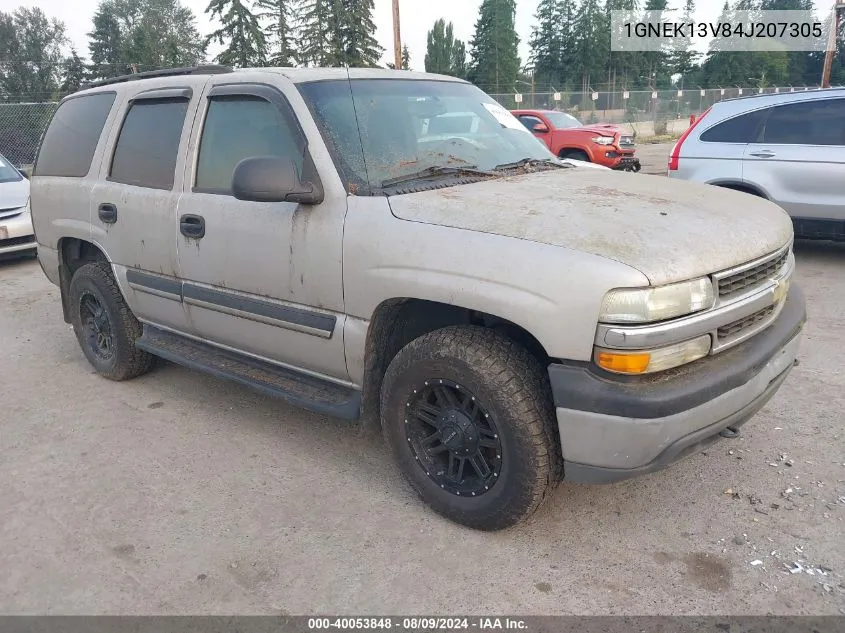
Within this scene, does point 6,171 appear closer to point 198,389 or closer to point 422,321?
point 198,389

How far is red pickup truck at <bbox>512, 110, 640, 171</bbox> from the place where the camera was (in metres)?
14.7

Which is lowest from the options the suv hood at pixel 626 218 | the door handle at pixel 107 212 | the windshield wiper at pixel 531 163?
the door handle at pixel 107 212

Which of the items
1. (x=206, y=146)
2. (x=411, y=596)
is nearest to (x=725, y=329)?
(x=411, y=596)

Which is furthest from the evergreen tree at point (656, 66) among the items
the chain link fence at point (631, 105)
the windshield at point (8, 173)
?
the windshield at point (8, 173)

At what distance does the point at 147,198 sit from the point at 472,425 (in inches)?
97.9

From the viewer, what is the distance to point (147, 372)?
4.99 m

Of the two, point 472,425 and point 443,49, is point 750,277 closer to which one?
point 472,425

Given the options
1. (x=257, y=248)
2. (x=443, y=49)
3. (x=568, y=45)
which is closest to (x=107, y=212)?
(x=257, y=248)

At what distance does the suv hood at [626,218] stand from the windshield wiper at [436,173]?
127mm

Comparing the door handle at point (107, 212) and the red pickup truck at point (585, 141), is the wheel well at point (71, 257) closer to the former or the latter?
the door handle at point (107, 212)

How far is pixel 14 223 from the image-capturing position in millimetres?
8859

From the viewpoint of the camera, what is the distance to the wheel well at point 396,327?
9.98 ft

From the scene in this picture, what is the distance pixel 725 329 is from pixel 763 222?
645 millimetres

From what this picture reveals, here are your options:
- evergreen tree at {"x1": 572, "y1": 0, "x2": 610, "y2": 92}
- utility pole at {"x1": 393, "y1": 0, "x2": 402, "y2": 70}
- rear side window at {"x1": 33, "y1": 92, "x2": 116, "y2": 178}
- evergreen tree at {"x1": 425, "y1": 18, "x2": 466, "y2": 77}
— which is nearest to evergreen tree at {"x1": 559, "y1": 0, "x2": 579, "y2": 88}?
evergreen tree at {"x1": 572, "y1": 0, "x2": 610, "y2": 92}
